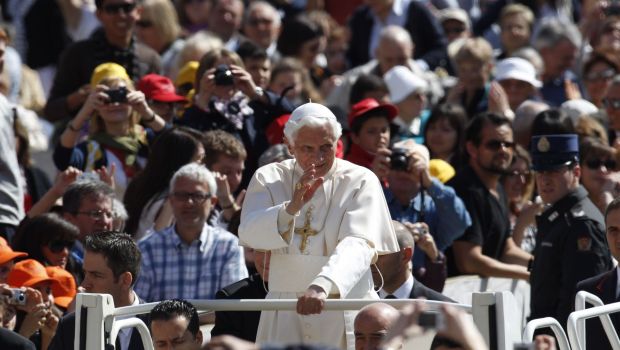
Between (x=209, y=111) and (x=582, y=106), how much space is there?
10.3 ft

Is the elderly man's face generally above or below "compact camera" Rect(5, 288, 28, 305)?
above

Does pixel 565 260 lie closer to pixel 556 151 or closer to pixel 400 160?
pixel 556 151

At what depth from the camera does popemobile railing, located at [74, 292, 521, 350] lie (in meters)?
6.00

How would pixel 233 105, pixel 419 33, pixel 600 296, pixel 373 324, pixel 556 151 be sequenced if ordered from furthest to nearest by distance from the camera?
pixel 419 33 → pixel 233 105 → pixel 556 151 → pixel 600 296 → pixel 373 324

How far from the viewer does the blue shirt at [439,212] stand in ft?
32.4

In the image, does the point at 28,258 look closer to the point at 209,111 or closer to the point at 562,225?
the point at 209,111

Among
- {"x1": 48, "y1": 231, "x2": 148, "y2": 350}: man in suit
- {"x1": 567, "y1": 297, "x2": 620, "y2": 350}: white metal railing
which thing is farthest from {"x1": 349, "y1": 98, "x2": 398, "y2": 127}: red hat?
{"x1": 567, "y1": 297, "x2": 620, "y2": 350}: white metal railing

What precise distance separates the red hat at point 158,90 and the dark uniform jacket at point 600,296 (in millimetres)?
3713

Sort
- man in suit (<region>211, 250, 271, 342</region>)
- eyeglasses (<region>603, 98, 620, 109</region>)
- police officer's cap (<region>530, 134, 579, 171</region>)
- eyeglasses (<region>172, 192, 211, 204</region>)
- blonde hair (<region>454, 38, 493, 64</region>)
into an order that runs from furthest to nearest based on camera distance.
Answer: blonde hair (<region>454, 38, 493, 64</region>) < eyeglasses (<region>603, 98, 620, 109</region>) < police officer's cap (<region>530, 134, 579, 171</region>) < eyeglasses (<region>172, 192, 211, 204</region>) < man in suit (<region>211, 250, 271, 342</region>)

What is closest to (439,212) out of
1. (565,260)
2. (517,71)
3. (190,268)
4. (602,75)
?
(565,260)

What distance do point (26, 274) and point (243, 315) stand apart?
1286mm

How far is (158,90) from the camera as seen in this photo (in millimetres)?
10930

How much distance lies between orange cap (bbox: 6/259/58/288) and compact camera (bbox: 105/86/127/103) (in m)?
1.96

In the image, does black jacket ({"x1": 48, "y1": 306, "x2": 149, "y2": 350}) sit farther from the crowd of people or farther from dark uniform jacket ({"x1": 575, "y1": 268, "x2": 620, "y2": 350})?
dark uniform jacket ({"x1": 575, "y1": 268, "x2": 620, "y2": 350})
